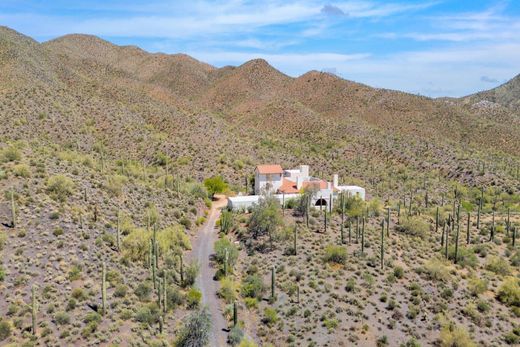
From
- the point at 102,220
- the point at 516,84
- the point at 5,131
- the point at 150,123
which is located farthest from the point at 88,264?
the point at 516,84

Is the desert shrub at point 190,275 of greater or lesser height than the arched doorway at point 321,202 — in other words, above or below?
below

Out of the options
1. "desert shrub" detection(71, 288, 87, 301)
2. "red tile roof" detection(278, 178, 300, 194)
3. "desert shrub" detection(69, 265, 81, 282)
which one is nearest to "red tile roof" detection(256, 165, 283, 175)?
"red tile roof" detection(278, 178, 300, 194)

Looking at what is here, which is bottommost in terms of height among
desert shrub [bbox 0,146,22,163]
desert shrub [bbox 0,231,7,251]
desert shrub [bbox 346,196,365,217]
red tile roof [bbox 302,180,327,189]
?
desert shrub [bbox 346,196,365,217]

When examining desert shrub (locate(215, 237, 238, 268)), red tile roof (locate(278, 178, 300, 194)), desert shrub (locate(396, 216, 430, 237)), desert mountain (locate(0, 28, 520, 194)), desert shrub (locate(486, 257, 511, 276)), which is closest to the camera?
desert shrub (locate(215, 237, 238, 268))

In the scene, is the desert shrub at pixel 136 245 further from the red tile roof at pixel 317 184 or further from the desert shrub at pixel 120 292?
the red tile roof at pixel 317 184

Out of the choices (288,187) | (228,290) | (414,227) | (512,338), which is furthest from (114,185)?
(512,338)

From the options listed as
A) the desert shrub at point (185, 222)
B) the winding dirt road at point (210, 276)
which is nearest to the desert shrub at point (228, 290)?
the winding dirt road at point (210, 276)

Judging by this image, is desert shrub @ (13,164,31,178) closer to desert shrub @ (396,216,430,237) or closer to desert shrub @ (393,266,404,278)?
desert shrub @ (393,266,404,278)
